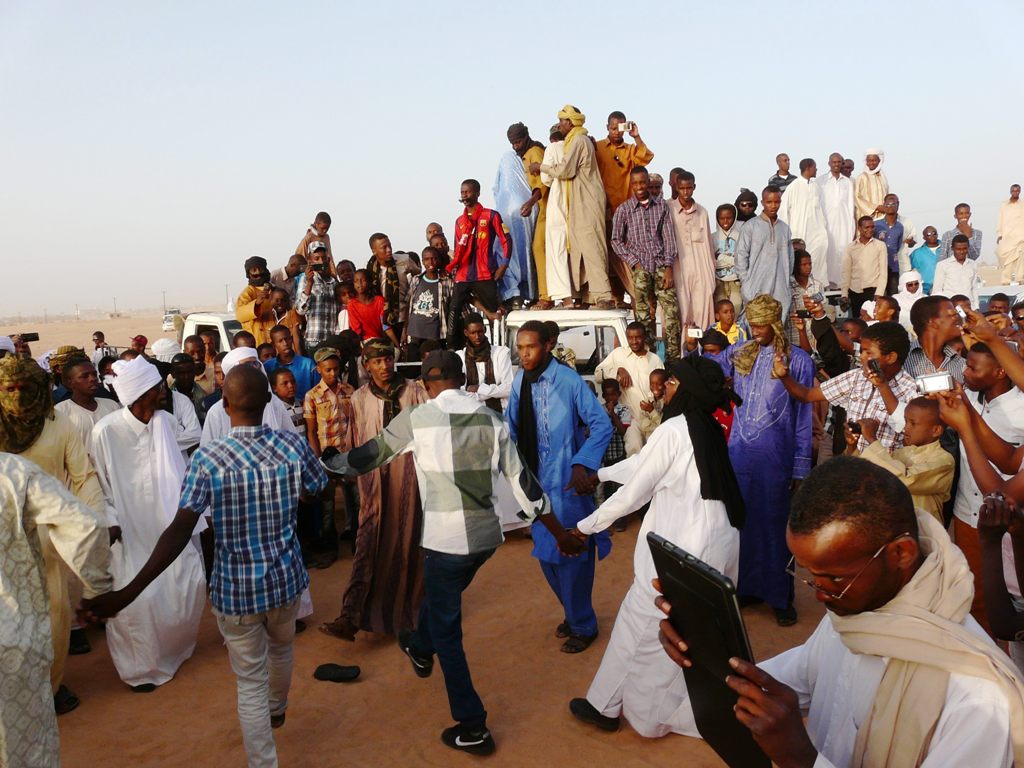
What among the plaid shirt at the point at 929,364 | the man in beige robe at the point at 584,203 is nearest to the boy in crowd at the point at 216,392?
the man in beige robe at the point at 584,203

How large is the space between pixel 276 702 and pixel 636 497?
2026 millimetres

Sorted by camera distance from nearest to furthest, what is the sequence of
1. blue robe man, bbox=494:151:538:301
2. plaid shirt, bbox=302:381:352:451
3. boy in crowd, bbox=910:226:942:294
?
1. plaid shirt, bbox=302:381:352:451
2. blue robe man, bbox=494:151:538:301
3. boy in crowd, bbox=910:226:942:294

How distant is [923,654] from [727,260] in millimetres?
8441

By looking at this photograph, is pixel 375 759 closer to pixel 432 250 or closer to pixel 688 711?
pixel 688 711

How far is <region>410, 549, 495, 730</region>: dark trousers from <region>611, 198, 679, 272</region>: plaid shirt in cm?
598

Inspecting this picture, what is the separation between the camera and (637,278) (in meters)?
9.31

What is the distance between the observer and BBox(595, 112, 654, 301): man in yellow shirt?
32.4 feet

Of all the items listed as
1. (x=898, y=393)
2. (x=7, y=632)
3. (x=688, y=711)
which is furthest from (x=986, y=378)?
(x=7, y=632)

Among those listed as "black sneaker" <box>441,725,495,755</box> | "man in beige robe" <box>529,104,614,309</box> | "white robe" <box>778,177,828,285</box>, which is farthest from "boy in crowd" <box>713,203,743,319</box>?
"black sneaker" <box>441,725,495,755</box>

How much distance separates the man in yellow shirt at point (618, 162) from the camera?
989 cm

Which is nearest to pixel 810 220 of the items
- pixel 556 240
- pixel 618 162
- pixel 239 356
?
pixel 618 162

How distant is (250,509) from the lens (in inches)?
137

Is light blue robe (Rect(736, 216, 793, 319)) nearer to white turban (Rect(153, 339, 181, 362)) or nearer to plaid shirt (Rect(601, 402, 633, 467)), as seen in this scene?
plaid shirt (Rect(601, 402, 633, 467))

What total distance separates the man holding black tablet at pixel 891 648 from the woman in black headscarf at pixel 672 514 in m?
2.08
